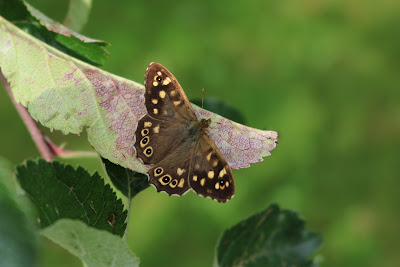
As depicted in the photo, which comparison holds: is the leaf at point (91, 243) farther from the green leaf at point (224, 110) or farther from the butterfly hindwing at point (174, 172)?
the green leaf at point (224, 110)

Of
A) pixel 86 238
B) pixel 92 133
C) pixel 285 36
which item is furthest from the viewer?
pixel 285 36

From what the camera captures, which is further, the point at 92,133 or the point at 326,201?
the point at 326,201

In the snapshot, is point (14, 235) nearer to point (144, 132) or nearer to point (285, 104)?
point (144, 132)

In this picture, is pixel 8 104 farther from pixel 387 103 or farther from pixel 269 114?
pixel 387 103

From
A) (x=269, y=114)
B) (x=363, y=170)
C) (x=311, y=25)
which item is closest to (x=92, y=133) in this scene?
(x=269, y=114)

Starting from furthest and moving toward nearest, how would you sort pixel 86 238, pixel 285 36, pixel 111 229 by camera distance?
pixel 285 36 < pixel 111 229 < pixel 86 238

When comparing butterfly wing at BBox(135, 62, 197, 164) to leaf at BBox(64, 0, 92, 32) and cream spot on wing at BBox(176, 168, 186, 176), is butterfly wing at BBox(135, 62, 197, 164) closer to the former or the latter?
cream spot on wing at BBox(176, 168, 186, 176)

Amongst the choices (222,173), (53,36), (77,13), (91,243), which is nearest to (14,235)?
(91,243)
